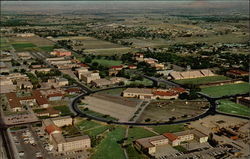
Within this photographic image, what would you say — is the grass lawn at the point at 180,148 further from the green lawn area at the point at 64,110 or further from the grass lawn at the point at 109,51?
the grass lawn at the point at 109,51

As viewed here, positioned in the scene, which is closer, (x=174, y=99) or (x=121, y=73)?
(x=174, y=99)

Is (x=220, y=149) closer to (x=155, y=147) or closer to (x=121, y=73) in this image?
(x=155, y=147)

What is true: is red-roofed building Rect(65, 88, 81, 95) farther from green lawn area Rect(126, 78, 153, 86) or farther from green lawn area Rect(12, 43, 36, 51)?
green lawn area Rect(12, 43, 36, 51)

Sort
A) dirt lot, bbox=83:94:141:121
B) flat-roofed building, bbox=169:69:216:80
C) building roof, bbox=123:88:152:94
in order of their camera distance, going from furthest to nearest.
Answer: flat-roofed building, bbox=169:69:216:80, building roof, bbox=123:88:152:94, dirt lot, bbox=83:94:141:121

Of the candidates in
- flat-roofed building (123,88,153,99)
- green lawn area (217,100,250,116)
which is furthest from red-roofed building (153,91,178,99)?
green lawn area (217,100,250,116)

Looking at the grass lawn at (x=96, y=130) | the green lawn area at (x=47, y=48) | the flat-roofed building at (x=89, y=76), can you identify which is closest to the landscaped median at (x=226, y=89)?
the flat-roofed building at (x=89, y=76)

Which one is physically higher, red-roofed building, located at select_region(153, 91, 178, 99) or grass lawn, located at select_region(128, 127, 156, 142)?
red-roofed building, located at select_region(153, 91, 178, 99)

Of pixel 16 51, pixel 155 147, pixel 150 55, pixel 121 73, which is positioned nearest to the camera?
pixel 155 147

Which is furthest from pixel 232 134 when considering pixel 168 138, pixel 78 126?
pixel 78 126
